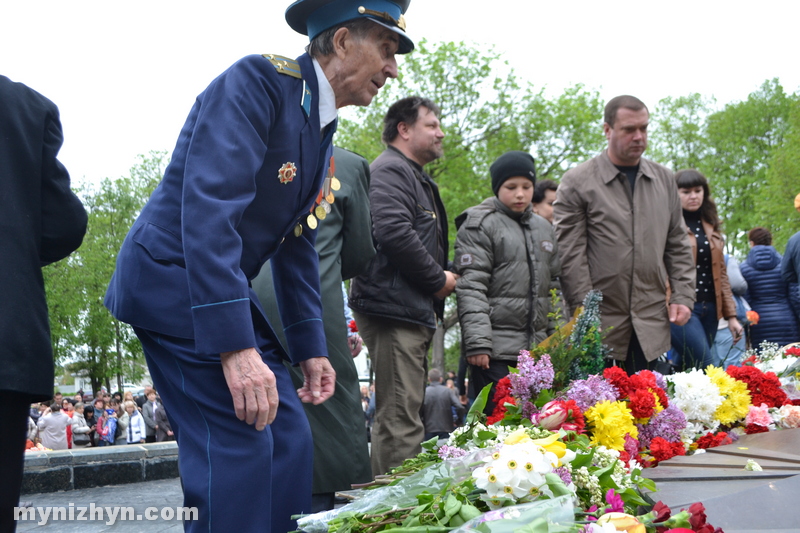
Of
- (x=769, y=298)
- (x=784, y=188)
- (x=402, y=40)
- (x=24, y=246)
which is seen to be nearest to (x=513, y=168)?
(x=402, y=40)

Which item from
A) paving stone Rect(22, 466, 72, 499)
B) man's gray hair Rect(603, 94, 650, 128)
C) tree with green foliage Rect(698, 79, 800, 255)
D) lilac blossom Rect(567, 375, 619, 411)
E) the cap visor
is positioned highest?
tree with green foliage Rect(698, 79, 800, 255)

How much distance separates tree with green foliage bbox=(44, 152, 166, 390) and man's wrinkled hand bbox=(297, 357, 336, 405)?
34360 millimetres

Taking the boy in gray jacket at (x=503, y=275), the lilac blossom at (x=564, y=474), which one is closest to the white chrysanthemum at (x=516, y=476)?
the lilac blossom at (x=564, y=474)

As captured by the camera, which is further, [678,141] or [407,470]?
[678,141]

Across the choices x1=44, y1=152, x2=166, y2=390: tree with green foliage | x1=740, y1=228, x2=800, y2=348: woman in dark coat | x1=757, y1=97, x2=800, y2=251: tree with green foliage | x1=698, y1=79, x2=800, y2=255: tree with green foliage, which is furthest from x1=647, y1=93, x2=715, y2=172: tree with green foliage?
x1=740, y1=228, x2=800, y2=348: woman in dark coat

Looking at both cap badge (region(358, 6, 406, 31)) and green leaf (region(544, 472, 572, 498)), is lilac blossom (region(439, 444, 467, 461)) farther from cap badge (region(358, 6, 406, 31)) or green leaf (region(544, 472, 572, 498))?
cap badge (region(358, 6, 406, 31))

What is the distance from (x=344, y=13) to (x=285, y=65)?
295mm

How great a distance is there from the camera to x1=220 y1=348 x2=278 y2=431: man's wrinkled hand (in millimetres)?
2219

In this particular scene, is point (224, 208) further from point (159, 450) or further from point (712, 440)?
point (159, 450)

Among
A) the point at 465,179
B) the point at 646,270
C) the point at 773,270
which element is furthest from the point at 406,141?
the point at 465,179

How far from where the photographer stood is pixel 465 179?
30.1m

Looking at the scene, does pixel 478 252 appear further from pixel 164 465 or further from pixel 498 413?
pixel 164 465

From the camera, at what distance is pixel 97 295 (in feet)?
121

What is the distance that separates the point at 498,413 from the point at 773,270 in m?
6.80
